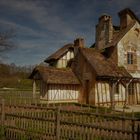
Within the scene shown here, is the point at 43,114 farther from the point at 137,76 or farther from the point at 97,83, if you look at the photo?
the point at 137,76

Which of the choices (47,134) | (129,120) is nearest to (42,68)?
(47,134)

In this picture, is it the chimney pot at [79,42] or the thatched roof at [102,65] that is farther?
Answer: the chimney pot at [79,42]

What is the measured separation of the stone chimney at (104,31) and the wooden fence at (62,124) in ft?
72.4

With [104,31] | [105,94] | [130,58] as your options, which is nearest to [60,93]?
[105,94]

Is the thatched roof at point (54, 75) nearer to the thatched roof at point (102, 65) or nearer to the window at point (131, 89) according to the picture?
the thatched roof at point (102, 65)

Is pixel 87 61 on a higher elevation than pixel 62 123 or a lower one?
higher

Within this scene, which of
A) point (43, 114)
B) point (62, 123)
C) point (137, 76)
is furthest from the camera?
point (137, 76)

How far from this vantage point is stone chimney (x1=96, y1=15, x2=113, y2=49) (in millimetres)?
30812

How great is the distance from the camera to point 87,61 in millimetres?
25859

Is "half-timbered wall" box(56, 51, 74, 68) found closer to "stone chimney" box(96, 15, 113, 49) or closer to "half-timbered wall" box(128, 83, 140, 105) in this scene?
"stone chimney" box(96, 15, 113, 49)

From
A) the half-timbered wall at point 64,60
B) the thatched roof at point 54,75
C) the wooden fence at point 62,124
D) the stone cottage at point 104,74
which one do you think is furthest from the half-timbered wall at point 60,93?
the wooden fence at point 62,124

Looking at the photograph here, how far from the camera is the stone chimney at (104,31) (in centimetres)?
3081

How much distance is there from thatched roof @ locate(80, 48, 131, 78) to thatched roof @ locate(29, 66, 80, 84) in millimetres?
2804

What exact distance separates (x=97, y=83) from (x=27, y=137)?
16015 mm
